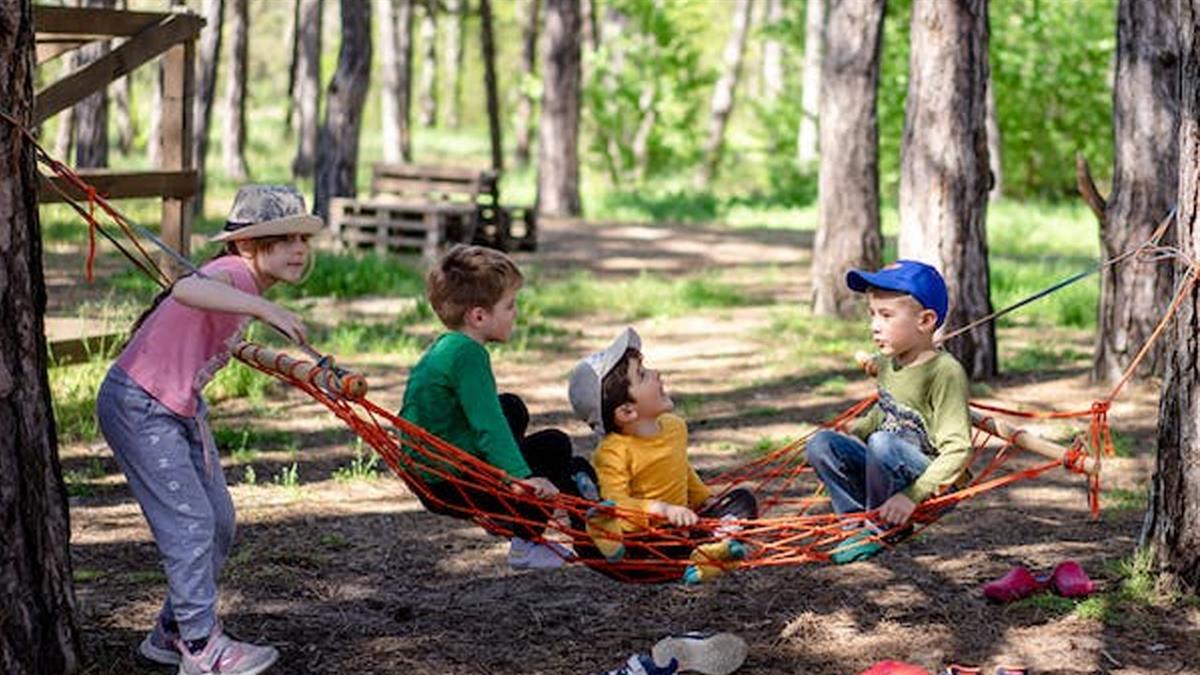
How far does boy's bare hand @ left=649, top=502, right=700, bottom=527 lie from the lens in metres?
4.62

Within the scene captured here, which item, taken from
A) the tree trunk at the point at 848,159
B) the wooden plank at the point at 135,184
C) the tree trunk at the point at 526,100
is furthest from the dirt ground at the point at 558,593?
the tree trunk at the point at 526,100

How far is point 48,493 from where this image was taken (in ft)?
14.4

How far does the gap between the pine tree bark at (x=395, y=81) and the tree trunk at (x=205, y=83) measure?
15.6ft

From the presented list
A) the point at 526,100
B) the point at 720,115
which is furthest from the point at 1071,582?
the point at 526,100

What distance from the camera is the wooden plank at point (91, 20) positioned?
722 cm

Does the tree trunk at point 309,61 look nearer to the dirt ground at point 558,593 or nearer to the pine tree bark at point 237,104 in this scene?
the pine tree bark at point 237,104

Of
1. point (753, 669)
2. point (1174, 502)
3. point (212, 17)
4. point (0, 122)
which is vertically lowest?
point (753, 669)

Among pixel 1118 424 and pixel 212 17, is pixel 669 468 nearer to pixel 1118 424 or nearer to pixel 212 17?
pixel 1118 424

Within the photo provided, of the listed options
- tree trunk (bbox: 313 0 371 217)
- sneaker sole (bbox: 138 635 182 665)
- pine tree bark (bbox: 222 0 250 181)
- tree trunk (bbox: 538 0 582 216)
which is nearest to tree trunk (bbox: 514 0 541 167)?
pine tree bark (bbox: 222 0 250 181)

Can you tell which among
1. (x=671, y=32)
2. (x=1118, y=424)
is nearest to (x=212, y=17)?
(x=671, y=32)

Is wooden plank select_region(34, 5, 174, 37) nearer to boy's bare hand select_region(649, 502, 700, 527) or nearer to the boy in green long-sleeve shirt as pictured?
the boy in green long-sleeve shirt

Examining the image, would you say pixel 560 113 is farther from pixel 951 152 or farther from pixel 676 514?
pixel 676 514

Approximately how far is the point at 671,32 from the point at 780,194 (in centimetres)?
303

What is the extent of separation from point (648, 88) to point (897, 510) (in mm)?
21390
